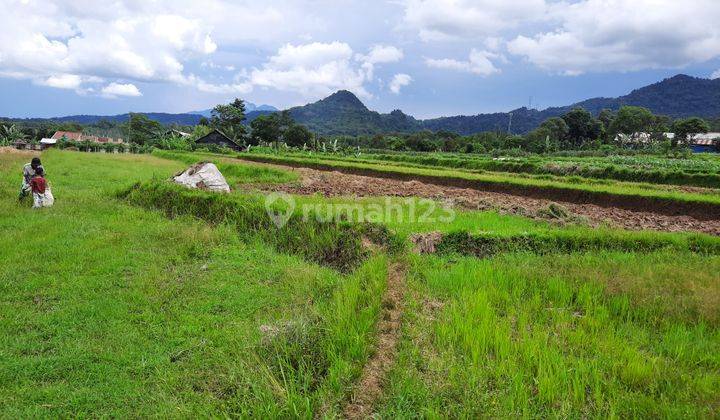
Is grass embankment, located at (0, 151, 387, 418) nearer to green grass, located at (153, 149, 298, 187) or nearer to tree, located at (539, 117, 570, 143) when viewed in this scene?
green grass, located at (153, 149, 298, 187)

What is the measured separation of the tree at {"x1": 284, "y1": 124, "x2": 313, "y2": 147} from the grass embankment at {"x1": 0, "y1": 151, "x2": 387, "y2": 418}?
173 feet

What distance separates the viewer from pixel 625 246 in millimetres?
6836

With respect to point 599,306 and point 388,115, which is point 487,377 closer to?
point 599,306

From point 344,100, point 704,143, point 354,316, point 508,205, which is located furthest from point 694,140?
point 344,100

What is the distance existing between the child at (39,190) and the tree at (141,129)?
217 ft

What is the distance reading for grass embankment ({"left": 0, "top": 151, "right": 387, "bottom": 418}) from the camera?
325 cm

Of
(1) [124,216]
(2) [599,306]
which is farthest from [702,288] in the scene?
(1) [124,216]

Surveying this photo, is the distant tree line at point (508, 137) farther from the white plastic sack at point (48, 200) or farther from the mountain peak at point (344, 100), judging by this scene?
the mountain peak at point (344, 100)

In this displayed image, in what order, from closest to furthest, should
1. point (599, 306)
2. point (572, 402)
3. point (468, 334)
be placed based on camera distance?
point (572, 402)
point (468, 334)
point (599, 306)

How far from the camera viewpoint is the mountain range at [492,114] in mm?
135750

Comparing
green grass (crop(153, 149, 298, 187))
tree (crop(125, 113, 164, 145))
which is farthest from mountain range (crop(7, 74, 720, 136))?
green grass (crop(153, 149, 298, 187))

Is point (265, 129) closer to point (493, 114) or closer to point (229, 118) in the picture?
point (229, 118)

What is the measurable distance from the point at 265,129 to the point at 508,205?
53808mm

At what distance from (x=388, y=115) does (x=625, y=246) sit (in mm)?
145730
